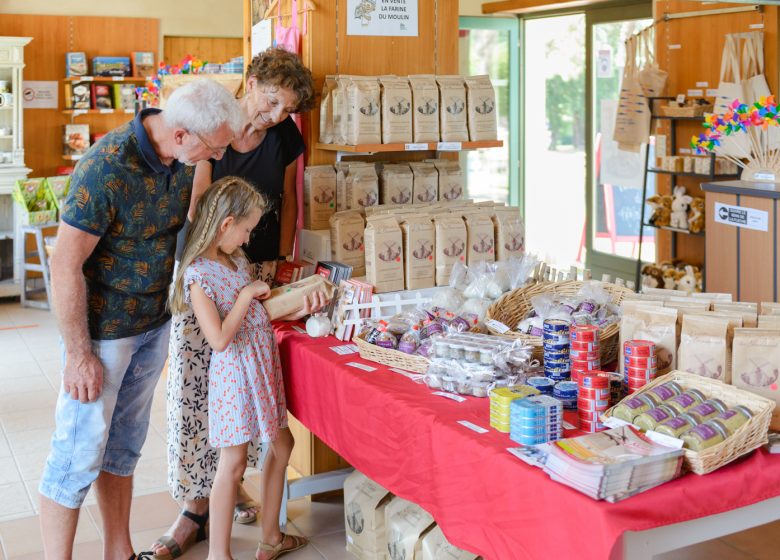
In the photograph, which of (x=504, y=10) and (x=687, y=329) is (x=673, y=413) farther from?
(x=504, y=10)

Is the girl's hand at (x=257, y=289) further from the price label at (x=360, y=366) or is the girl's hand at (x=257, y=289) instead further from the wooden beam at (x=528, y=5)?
the wooden beam at (x=528, y=5)

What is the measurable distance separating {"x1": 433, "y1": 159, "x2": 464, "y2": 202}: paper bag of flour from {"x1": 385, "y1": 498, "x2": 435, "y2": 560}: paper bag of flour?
4.66 ft

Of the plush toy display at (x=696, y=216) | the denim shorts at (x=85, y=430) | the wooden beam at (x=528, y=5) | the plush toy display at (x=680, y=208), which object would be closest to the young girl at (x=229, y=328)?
the denim shorts at (x=85, y=430)

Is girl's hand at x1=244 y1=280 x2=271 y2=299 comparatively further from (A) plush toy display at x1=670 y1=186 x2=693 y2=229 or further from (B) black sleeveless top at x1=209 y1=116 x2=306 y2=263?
(A) plush toy display at x1=670 y1=186 x2=693 y2=229

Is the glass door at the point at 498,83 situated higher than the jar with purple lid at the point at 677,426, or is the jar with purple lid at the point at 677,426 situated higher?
the glass door at the point at 498,83

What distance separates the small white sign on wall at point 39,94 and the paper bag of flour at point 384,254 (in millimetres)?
7154

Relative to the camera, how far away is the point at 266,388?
10.3 feet

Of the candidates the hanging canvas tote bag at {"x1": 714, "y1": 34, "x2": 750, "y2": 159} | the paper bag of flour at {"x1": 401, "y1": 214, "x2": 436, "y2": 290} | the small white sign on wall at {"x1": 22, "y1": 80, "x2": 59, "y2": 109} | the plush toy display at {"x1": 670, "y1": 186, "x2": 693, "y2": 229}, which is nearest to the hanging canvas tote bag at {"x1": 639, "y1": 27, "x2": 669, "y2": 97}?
the hanging canvas tote bag at {"x1": 714, "y1": 34, "x2": 750, "y2": 159}

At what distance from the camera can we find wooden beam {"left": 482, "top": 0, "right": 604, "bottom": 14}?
8309 millimetres

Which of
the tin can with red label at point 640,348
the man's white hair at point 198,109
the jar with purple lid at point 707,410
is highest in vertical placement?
the man's white hair at point 198,109

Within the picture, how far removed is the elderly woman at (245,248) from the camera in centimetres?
338

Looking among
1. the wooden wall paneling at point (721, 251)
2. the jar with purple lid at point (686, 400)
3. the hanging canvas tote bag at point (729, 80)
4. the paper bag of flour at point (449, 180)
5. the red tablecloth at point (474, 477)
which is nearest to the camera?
the red tablecloth at point (474, 477)

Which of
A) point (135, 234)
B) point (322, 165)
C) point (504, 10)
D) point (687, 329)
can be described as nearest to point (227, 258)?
point (135, 234)

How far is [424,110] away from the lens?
12.4 feet
